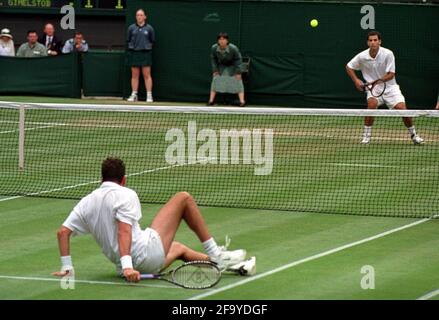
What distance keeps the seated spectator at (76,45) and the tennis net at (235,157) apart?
4.04 meters

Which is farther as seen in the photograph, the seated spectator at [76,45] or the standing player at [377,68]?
the seated spectator at [76,45]

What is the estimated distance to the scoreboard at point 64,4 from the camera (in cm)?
3300

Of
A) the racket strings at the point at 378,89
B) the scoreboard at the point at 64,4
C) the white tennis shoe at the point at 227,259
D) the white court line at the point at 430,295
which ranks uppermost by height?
the scoreboard at the point at 64,4

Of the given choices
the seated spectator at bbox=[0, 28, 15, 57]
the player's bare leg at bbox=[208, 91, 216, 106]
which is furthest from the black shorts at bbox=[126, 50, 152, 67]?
the seated spectator at bbox=[0, 28, 15, 57]

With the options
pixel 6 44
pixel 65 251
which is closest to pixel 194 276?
pixel 65 251

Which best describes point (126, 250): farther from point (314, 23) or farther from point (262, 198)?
point (314, 23)

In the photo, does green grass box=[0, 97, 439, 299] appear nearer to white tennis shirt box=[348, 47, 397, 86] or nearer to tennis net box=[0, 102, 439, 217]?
tennis net box=[0, 102, 439, 217]

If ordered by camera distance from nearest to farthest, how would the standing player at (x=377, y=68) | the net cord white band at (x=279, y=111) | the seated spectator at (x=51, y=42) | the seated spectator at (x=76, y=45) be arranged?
the net cord white band at (x=279, y=111) < the standing player at (x=377, y=68) < the seated spectator at (x=76, y=45) < the seated spectator at (x=51, y=42)

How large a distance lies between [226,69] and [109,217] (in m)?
18.6

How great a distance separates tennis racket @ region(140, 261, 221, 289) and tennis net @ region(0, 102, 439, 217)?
4.62 metres

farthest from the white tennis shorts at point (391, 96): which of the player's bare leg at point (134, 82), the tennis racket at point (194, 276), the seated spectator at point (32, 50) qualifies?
the tennis racket at point (194, 276)

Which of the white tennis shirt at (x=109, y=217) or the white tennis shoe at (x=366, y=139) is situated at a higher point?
the white tennis shirt at (x=109, y=217)

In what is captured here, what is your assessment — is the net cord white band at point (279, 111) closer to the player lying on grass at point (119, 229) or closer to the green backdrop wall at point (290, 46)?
the player lying on grass at point (119, 229)

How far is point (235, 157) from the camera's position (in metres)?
21.1
